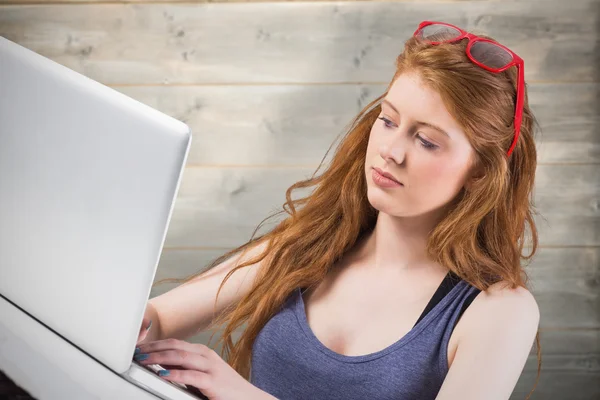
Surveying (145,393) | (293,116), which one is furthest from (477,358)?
(293,116)

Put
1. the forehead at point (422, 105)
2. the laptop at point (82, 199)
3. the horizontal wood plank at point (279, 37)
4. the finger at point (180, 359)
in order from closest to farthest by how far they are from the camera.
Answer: the laptop at point (82, 199), the finger at point (180, 359), the forehead at point (422, 105), the horizontal wood plank at point (279, 37)

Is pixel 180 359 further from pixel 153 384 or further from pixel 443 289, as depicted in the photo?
pixel 443 289

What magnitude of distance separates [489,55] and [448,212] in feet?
0.70

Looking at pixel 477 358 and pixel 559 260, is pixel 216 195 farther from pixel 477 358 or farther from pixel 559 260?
pixel 477 358

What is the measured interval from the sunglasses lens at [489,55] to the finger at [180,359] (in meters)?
0.53

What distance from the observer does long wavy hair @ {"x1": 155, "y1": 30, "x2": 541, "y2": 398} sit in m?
0.90

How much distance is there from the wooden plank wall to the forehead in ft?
3.41

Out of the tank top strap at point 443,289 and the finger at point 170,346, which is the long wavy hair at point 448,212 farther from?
the finger at point 170,346

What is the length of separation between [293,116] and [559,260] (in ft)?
2.77

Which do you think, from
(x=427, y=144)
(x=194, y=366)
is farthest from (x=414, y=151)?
(x=194, y=366)

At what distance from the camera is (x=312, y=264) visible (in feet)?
3.42

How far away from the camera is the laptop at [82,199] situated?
0.33 meters

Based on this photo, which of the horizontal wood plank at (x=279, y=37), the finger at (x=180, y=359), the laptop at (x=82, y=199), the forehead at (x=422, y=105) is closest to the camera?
the laptop at (x=82, y=199)

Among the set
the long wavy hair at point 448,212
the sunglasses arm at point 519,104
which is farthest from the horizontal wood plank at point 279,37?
the sunglasses arm at point 519,104
